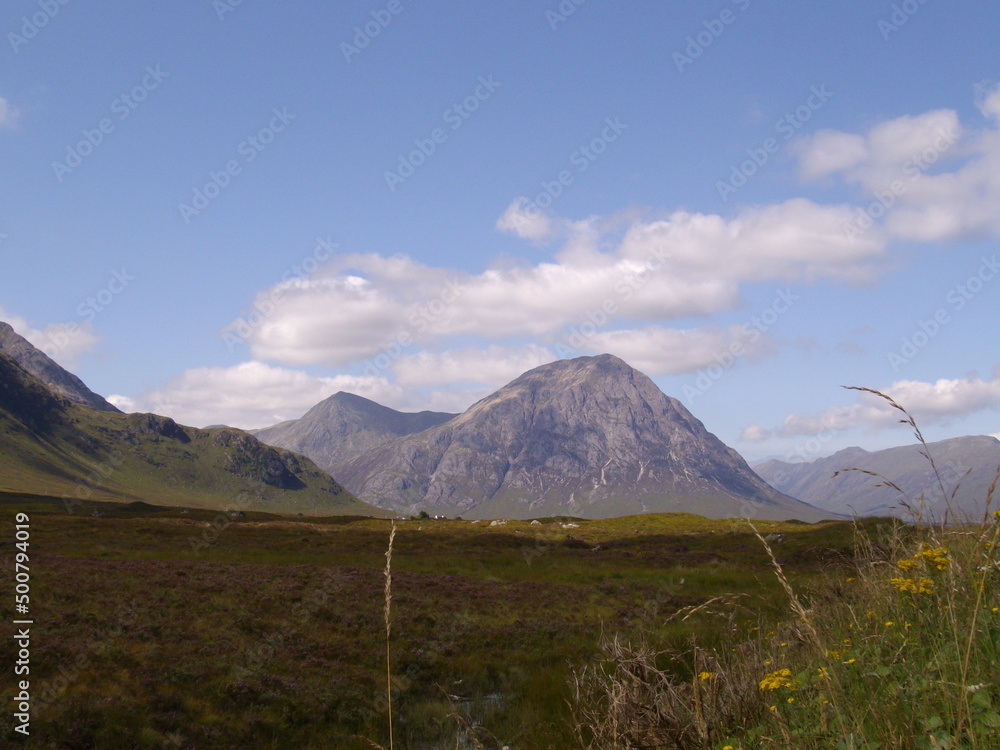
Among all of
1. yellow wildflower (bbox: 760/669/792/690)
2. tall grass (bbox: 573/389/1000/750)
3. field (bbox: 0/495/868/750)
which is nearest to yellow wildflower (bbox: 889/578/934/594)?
tall grass (bbox: 573/389/1000/750)

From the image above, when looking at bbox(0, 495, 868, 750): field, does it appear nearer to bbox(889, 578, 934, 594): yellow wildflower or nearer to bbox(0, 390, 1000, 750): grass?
bbox(0, 390, 1000, 750): grass

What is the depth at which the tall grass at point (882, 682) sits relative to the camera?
145 inches

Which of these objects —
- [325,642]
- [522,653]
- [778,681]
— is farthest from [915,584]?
[325,642]

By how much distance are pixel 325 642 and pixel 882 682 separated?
14206 millimetres

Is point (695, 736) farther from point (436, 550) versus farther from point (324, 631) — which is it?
point (436, 550)

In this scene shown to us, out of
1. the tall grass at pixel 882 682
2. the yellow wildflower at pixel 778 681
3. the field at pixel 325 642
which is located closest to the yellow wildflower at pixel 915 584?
the tall grass at pixel 882 682

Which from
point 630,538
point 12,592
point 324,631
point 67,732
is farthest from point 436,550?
point 67,732

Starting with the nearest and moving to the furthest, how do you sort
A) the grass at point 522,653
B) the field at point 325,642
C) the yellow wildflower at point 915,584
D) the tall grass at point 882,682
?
the tall grass at point 882,682, the grass at point 522,653, the yellow wildflower at point 915,584, the field at point 325,642

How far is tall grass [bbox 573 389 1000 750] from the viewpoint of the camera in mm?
3674

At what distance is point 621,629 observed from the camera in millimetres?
19016

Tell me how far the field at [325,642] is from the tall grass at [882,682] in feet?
3.34

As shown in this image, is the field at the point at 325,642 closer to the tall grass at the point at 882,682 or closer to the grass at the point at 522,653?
the grass at the point at 522,653

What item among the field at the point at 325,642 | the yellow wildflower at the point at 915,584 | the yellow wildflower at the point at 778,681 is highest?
the yellow wildflower at the point at 915,584

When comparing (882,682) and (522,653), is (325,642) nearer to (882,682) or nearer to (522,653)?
(522,653)
